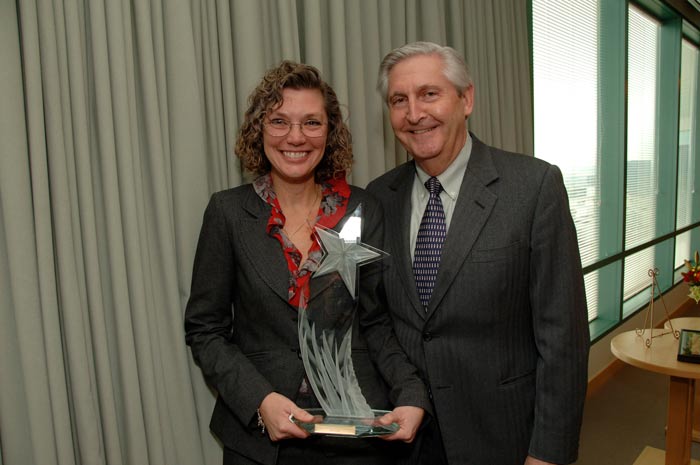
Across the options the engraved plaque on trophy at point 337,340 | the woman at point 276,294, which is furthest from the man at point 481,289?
the engraved plaque on trophy at point 337,340

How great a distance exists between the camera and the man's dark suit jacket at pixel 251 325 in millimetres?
1350

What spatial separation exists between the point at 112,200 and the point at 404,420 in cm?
92

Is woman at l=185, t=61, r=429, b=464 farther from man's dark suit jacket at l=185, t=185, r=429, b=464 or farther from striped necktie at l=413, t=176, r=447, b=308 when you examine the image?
striped necktie at l=413, t=176, r=447, b=308

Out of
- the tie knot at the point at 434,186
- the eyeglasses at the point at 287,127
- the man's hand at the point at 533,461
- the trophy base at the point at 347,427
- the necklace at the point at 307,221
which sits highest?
the eyeglasses at the point at 287,127

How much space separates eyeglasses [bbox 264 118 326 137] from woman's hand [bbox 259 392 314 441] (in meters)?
0.67

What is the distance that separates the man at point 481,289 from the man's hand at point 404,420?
0.32 ft

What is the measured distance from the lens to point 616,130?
4688 millimetres

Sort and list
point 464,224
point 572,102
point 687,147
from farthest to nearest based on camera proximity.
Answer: point 687,147, point 572,102, point 464,224

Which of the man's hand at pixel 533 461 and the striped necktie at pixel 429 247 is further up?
the striped necktie at pixel 429 247

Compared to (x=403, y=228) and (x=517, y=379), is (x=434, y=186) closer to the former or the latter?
(x=403, y=228)

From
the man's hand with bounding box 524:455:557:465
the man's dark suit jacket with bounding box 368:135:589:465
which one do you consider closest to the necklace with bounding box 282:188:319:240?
the man's dark suit jacket with bounding box 368:135:589:465

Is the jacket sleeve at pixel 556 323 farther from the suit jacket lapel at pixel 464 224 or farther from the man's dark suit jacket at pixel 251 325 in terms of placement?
the man's dark suit jacket at pixel 251 325

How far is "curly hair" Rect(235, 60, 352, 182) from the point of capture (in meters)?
1.42

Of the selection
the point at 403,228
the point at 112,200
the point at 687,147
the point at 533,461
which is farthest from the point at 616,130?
the point at 112,200
